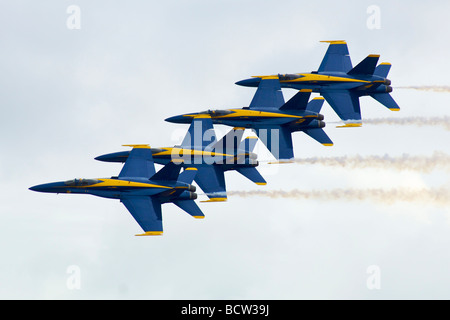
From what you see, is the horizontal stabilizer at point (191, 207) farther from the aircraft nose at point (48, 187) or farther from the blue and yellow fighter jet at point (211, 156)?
the aircraft nose at point (48, 187)

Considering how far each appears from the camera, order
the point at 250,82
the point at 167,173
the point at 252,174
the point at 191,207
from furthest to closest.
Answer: the point at 250,82, the point at 252,174, the point at 191,207, the point at 167,173

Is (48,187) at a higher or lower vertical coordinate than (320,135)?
lower

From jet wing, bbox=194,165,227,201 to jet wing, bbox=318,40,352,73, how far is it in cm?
1635

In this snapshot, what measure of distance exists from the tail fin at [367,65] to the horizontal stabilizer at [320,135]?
6.80 m

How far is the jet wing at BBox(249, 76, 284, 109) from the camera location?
108375 millimetres

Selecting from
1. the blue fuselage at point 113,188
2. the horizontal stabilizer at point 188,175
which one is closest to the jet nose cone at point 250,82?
the horizontal stabilizer at point 188,175

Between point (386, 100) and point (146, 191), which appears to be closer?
point (146, 191)

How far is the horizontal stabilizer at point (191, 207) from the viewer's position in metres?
97.6

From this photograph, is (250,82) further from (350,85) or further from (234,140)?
(350,85)

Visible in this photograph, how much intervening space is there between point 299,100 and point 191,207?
16.0 meters

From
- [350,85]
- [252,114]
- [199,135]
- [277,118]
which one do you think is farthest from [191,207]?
[350,85]

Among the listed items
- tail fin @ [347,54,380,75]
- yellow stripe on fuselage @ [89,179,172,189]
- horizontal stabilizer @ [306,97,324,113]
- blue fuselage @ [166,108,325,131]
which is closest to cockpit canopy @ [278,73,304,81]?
horizontal stabilizer @ [306,97,324,113]

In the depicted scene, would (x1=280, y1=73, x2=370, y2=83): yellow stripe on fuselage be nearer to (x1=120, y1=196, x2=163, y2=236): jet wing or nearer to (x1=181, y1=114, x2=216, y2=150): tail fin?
(x1=181, y1=114, x2=216, y2=150): tail fin

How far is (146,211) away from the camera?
3799 inches
